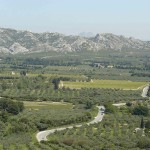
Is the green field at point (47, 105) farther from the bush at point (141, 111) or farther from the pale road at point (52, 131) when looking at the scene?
the bush at point (141, 111)

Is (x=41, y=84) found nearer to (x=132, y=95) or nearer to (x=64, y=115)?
(x=132, y=95)

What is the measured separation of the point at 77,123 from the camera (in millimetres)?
115250

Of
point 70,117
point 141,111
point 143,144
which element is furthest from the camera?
point 141,111

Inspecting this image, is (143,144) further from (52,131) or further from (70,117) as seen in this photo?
(70,117)

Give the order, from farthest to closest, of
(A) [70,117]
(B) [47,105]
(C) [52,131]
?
(B) [47,105] < (A) [70,117] < (C) [52,131]

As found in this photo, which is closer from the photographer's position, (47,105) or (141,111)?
(141,111)

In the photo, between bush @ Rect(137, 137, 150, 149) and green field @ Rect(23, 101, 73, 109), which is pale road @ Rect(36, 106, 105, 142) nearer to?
green field @ Rect(23, 101, 73, 109)

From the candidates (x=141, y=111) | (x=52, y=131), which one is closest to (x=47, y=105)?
Result: (x=141, y=111)

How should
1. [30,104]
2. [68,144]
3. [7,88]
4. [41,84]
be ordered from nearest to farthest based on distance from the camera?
[68,144] < [30,104] < [7,88] < [41,84]

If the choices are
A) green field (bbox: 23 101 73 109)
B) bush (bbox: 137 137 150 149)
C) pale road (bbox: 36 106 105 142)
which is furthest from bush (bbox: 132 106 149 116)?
bush (bbox: 137 137 150 149)

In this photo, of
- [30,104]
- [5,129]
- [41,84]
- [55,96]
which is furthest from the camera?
[41,84]

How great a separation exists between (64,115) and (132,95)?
5829 cm

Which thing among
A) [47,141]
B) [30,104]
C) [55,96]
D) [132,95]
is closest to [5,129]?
[47,141]

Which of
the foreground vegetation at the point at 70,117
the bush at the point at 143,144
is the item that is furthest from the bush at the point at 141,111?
the bush at the point at 143,144
